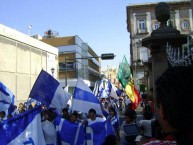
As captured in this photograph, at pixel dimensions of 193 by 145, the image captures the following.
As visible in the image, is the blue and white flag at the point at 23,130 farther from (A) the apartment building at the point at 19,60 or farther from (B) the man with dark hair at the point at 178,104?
(A) the apartment building at the point at 19,60

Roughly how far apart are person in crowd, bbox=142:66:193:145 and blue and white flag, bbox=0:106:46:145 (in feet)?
13.2

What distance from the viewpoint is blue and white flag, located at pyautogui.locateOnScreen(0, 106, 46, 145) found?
16.7 ft

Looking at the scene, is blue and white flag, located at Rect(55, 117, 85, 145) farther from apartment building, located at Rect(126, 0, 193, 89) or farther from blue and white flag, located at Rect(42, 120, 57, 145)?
apartment building, located at Rect(126, 0, 193, 89)

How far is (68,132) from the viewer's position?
8.28m

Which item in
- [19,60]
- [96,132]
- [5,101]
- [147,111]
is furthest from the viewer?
[19,60]

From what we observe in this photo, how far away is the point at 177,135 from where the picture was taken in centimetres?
137

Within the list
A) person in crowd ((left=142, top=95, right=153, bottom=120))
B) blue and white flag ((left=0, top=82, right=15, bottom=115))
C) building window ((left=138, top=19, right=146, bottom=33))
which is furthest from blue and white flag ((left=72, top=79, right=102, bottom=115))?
building window ((left=138, top=19, right=146, bottom=33))

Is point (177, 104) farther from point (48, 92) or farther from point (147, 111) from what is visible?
point (147, 111)

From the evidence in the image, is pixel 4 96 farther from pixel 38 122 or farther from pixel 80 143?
pixel 38 122

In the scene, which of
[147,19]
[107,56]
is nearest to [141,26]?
[147,19]

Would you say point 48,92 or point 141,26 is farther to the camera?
point 141,26

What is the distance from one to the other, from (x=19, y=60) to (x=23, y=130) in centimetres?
2432

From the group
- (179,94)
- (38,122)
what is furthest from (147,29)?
(179,94)

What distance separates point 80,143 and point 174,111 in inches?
282
